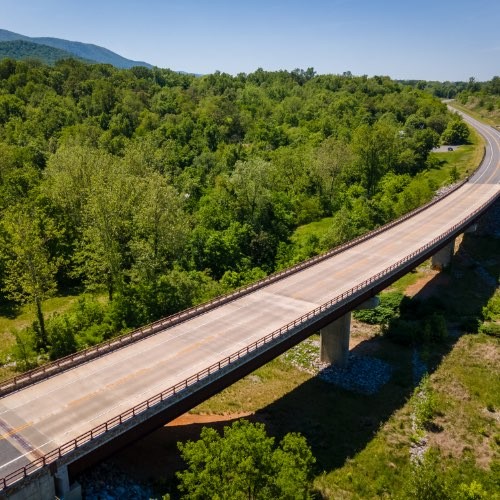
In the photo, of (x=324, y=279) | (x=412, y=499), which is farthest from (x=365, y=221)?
(x=412, y=499)

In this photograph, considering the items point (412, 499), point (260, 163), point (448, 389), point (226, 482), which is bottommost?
point (448, 389)

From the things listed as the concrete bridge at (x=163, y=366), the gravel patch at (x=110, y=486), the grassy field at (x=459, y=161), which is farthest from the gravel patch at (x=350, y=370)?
the grassy field at (x=459, y=161)

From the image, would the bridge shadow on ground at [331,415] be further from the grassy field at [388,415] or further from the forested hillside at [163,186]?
the forested hillside at [163,186]

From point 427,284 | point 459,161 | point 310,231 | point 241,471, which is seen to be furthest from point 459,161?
point 241,471

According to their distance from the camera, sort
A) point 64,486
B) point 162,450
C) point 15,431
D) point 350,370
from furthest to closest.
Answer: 1. point 350,370
2. point 162,450
3. point 15,431
4. point 64,486

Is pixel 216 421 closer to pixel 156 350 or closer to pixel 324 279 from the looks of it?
pixel 156 350

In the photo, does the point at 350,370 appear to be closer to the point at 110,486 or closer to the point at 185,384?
the point at 185,384
